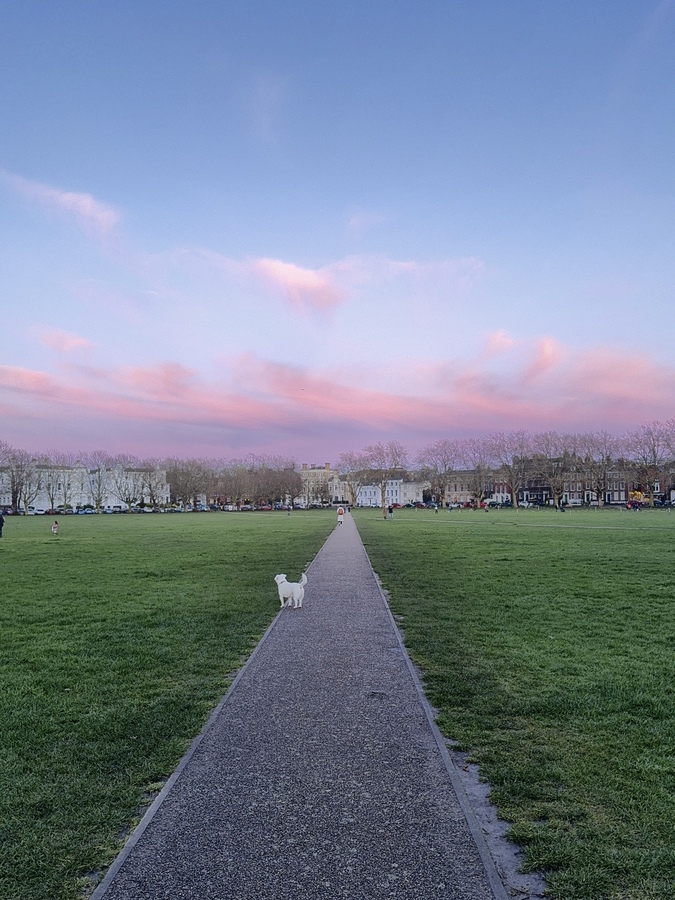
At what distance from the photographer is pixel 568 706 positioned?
20.9ft

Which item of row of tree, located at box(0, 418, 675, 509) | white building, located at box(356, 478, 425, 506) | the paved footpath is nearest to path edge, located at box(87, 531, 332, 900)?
the paved footpath

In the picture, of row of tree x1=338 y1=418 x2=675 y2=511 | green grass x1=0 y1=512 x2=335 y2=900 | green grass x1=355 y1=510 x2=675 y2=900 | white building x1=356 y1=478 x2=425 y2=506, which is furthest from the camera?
white building x1=356 y1=478 x2=425 y2=506

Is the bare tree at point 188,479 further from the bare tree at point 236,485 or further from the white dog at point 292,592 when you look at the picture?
the white dog at point 292,592

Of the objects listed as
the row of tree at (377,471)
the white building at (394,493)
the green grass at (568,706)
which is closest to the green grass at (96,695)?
the green grass at (568,706)

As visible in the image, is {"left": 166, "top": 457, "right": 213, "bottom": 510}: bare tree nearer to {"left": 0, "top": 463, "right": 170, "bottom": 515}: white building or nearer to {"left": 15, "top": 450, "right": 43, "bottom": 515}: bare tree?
{"left": 0, "top": 463, "right": 170, "bottom": 515}: white building

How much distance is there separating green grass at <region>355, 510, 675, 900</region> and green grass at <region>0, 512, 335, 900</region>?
8.61 ft

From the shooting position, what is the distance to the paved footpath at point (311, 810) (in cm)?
329

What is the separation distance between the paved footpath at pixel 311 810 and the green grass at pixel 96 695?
12.8 inches

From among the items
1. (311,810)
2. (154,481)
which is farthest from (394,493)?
(311,810)

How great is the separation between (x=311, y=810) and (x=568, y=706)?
138 inches

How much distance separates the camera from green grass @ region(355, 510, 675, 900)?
3.69 m

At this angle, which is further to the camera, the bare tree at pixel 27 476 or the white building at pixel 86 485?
the white building at pixel 86 485

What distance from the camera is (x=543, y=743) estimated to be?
5.40 meters

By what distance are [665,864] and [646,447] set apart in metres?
109
